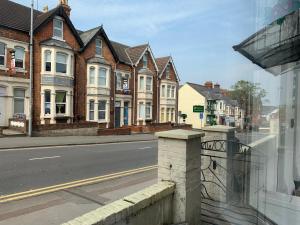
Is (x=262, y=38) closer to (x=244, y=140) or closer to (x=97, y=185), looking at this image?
(x=244, y=140)

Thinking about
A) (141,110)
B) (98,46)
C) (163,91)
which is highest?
(98,46)

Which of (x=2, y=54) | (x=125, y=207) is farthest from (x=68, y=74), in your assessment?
(x=125, y=207)

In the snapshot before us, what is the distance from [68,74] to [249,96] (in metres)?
23.3

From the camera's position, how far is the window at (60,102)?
2408 centimetres

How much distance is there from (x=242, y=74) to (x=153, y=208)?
1840 millimetres

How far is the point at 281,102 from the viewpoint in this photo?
2691mm

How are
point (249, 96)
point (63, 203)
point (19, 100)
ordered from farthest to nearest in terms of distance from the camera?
point (19, 100)
point (63, 203)
point (249, 96)

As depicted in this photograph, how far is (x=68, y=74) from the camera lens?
2456 cm

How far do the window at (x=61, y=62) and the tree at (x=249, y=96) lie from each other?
2270 cm

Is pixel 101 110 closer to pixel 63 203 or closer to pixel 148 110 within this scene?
pixel 148 110

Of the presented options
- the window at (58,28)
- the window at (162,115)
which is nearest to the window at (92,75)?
the window at (58,28)

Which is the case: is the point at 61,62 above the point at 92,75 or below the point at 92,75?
above

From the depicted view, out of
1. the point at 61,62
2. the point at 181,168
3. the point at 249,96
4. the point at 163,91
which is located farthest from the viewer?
the point at 163,91

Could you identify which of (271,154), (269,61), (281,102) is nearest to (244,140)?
(271,154)
